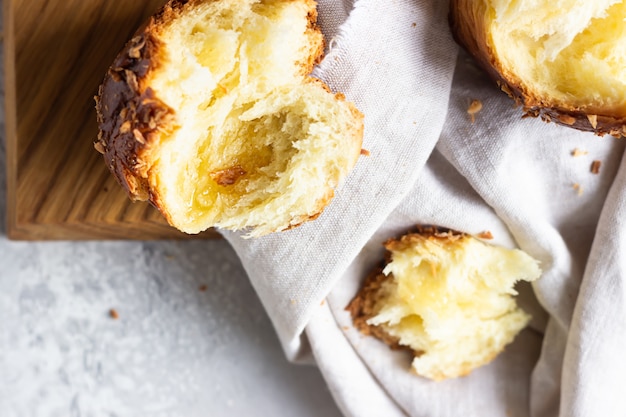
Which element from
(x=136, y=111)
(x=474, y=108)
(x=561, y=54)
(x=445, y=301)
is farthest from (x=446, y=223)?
(x=136, y=111)

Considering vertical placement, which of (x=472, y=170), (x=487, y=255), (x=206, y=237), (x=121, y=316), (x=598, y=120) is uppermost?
(x=598, y=120)

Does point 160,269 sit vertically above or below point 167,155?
below

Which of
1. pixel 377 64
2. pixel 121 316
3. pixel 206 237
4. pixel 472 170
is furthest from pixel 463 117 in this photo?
pixel 121 316

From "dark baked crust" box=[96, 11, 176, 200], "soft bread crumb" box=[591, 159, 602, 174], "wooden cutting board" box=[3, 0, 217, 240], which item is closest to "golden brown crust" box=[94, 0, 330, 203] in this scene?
"dark baked crust" box=[96, 11, 176, 200]

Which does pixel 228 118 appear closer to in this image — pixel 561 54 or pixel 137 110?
pixel 137 110

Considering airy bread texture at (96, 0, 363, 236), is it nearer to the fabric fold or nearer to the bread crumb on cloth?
the fabric fold

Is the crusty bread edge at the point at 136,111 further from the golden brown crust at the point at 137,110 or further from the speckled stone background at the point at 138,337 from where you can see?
the speckled stone background at the point at 138,337

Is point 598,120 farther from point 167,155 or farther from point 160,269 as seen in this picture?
point 160,269
